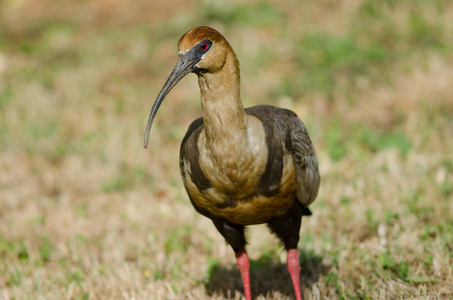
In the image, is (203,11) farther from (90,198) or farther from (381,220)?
(381,220)

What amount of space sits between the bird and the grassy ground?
38.1 inches

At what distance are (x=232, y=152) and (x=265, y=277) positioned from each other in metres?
1.86

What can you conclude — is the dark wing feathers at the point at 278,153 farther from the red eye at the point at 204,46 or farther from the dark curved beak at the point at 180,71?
the red eye at the point at 204,46

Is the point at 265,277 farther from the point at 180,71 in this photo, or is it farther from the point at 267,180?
the point at 180,71

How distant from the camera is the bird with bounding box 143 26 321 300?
133 inches

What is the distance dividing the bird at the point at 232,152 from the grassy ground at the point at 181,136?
3.17 feet

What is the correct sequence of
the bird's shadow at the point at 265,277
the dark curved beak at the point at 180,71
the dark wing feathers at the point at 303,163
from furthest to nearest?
the bird's shadow at the point at 265,277, the dark wing feathers at the point at 303,163, the dark curved beak at the point at 180,71

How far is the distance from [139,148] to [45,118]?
7.88ft

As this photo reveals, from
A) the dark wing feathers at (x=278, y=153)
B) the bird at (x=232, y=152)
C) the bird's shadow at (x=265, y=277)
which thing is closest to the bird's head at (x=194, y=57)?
the bird at (x=232, y=152)

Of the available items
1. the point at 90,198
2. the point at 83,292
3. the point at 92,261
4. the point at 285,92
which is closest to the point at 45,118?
the point at 90,198

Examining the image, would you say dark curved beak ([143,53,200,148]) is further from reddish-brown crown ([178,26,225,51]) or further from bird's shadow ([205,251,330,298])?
bird's shadow ([205,251,330,298])

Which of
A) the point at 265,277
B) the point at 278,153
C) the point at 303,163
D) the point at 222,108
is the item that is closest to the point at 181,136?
the point at 265,277

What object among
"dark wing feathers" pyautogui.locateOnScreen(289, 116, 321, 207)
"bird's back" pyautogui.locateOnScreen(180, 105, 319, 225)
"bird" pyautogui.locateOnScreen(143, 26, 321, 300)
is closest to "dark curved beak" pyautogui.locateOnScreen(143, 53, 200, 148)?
"bird" pyautogui.locateOnScreen(143, 26, 321, 300)

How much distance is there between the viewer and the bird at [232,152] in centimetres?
338
